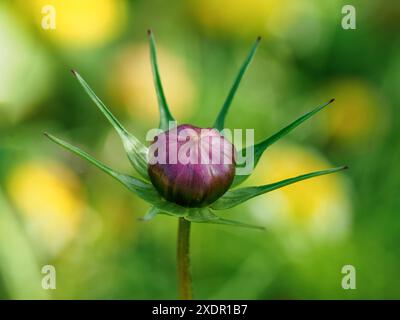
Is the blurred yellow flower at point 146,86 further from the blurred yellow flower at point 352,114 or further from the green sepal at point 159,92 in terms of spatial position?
the green sepal at point 159,92

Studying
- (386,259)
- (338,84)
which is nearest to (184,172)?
(386,259)

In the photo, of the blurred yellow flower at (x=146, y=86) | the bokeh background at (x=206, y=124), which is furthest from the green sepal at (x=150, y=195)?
the blurred yellow flower at (x=146, y=86)

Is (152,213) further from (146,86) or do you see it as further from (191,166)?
(146,86)

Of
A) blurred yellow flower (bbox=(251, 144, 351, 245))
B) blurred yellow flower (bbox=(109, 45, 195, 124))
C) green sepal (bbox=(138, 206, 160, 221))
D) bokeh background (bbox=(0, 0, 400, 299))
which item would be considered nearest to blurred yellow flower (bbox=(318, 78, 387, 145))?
bokeh background (bbox=(0, 0, 400, 299))

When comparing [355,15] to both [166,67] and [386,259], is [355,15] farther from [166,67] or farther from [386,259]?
[386,259]

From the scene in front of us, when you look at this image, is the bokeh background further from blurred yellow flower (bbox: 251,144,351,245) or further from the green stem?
the green stem
